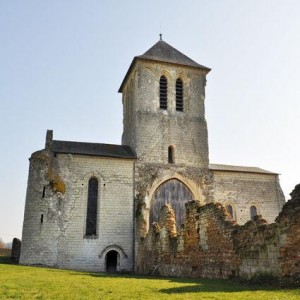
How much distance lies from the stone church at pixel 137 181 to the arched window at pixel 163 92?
0.24 feet

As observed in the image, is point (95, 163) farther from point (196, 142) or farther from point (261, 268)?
point (261, 268)

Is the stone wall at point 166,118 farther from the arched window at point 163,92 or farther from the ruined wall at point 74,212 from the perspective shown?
the ruined wall at point 74,212

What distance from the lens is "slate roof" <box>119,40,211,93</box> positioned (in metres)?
27.3

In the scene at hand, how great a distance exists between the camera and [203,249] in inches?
572

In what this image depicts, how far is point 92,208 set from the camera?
22.8 m

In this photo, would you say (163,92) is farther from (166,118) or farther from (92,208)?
(92,208)

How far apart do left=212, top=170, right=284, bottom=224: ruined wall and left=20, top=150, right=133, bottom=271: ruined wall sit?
675 centimetres

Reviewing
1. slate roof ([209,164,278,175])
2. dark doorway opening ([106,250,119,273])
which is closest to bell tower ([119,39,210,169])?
slate roof ([209,164,278,175])

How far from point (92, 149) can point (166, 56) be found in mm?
9346

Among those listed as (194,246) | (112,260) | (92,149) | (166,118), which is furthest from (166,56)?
(194,246)

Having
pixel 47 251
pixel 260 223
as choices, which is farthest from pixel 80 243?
pixel 260 223

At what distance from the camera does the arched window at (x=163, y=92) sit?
2684cm

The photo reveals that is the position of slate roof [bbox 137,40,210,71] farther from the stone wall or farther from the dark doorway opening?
the dark doorway opening

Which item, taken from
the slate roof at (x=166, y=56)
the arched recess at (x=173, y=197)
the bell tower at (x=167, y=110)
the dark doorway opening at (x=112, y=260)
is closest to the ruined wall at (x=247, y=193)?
the bell tower at (x=167, y=110)
